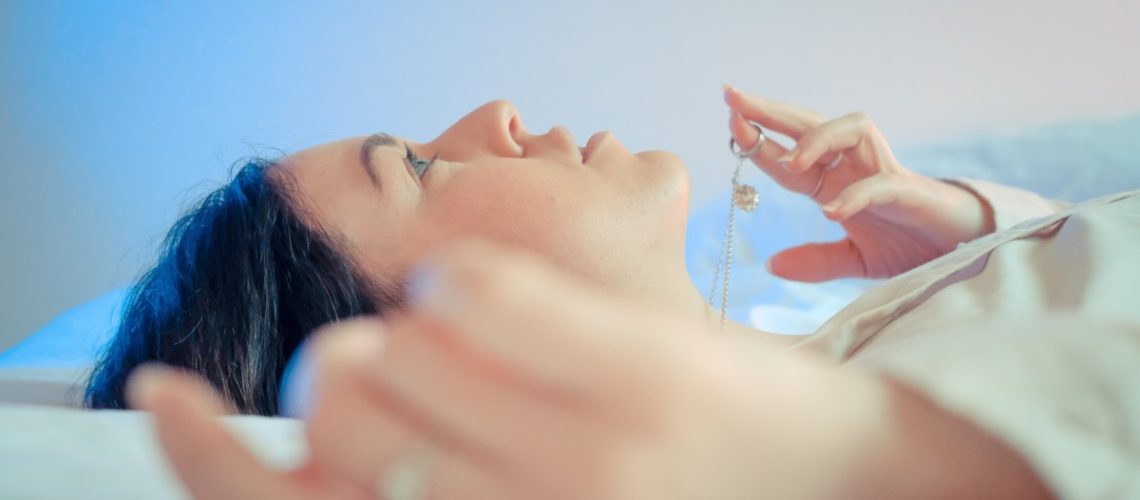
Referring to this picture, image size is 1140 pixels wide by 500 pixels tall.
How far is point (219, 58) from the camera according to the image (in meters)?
1.54

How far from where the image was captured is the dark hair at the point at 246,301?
0.72 m

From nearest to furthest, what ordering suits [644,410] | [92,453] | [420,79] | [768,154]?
1. [644,410]
2. [92,453]
3. [768,154]
4. [420,79]

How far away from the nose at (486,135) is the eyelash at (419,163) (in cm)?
3

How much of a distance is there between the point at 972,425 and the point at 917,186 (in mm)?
837

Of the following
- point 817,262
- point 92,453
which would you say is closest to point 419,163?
point 92,453

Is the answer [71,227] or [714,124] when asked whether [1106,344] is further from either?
[71,227]

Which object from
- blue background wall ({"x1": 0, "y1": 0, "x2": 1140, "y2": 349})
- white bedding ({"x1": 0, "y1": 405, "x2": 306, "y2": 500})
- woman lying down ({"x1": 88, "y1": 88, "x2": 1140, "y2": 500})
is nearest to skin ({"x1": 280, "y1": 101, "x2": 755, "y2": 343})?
white bedding ({"x1": 0, "y1": 405, "x2": 306, "y2": 500})

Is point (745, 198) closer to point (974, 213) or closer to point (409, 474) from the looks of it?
point (974, 213)

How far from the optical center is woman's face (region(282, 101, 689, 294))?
0.71 meters

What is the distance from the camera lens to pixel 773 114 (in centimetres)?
108

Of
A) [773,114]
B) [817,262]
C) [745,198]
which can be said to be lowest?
[817,262]

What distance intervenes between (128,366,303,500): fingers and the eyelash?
51 centimetres

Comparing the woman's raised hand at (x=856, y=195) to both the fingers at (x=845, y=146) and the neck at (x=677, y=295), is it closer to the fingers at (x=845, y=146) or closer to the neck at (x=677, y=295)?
the fingers at (x=845, y=146)

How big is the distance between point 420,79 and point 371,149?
0.90 meters
